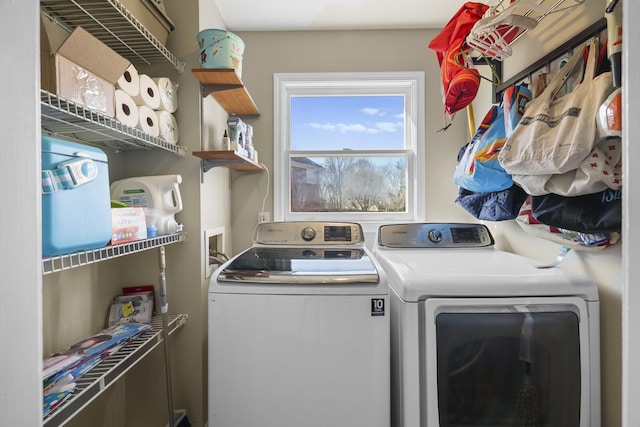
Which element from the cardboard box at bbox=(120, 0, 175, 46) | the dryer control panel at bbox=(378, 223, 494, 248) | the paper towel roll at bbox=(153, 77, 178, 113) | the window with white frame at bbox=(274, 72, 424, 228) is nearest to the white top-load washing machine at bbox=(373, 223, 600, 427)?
the dryer control panel at bbox=(378, 223, 494, 248)

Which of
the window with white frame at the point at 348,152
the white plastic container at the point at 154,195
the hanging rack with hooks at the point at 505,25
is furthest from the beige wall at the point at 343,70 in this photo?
the hanging rack with hooks at the point at 505,25

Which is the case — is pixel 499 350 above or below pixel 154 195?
below

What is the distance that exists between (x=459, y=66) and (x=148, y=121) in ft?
4.95

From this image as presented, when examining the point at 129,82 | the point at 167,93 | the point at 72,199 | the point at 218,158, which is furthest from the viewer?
the point at 218,158

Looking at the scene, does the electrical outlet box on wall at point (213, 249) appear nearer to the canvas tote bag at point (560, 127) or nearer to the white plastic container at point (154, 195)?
the white plastic container at point (154, 195)

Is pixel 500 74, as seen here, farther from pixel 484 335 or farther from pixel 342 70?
pixel 484 335

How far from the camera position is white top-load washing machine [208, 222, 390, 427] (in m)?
1.09

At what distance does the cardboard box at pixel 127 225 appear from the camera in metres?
1.12

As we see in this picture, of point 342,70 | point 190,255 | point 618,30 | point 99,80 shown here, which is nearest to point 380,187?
point 342,70

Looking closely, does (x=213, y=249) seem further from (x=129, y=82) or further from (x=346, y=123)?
(x=346, y=123)

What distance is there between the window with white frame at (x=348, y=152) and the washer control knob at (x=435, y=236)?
20.5 inches

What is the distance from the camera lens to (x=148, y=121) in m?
1.41

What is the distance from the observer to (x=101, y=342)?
4.11 feet

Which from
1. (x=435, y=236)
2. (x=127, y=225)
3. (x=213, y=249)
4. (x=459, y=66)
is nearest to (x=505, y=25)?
(x=459, y=66)
